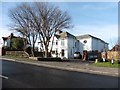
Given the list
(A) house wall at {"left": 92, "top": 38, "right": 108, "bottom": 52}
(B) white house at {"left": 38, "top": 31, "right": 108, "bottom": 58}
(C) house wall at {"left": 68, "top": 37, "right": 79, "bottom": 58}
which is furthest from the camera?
(A) house wall at {"left": 92, "top": 38, "right": 108, "bottom": 52}

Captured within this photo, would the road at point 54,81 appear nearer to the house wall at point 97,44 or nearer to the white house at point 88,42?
the white house at point 88,42

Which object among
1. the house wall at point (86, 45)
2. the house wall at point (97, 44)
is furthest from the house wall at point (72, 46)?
the house wall at point (97, 44)

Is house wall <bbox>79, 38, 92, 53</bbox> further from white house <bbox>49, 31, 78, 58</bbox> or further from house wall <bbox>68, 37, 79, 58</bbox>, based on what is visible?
house wall <bbox>68, 37, 79, 58</bbox>

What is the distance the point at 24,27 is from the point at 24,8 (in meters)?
3.89

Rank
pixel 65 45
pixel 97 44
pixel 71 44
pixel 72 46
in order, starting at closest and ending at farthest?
1. pixel 65 45
2. pixel 71 44
3. pixel 72 46
4. pixel 97 44

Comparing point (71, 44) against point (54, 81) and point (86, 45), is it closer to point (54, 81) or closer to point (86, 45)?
point (86, 45)

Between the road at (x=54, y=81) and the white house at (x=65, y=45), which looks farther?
→ the white house at (x=65, y=45)

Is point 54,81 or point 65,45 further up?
point 65,45

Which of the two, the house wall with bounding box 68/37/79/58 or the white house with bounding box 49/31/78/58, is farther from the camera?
the house wall with bounding box 68/37/79/58

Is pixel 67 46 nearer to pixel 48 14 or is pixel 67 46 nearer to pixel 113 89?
pixel 48 14

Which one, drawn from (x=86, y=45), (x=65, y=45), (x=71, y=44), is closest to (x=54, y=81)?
(x=65, y=45)

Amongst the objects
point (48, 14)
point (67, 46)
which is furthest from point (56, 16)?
point (67, 46)

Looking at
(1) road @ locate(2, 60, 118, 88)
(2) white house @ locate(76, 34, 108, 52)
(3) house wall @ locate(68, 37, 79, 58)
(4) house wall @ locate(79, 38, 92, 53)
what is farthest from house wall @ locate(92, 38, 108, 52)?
(1) road @ locate(2, 60, 118, 88)

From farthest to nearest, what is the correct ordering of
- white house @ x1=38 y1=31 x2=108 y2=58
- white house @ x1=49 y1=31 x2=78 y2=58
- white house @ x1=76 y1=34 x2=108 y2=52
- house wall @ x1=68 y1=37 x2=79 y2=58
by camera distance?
1. white house @ x1=76 y1=34 x2=108 y2=52
2. house wall @ x1=68 y1=37 x2=79 y2=58
3. white house @ x1=38 y1=31 x2=108 y2=58
4. white house @ x1=49 y1=31 x2=78 y2=58
